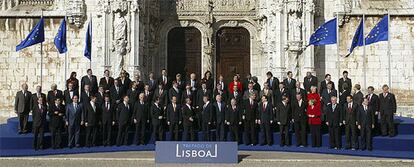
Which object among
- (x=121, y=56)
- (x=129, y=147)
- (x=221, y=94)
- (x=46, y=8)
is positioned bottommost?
(x=129, y=147)

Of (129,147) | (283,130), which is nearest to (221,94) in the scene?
Result: (283,130)

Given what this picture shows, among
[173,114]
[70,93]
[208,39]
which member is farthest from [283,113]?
[208,39]

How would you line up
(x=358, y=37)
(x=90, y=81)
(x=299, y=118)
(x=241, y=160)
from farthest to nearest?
1. (x=358, y=37)
2. (x=90, y=81)
3. (x=299, y=118)
4. (x=241, y=160)

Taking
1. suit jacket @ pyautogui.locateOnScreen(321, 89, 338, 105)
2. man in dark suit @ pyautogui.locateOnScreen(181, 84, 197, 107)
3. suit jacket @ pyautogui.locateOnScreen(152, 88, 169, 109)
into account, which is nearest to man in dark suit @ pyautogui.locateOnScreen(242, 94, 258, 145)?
man in dark suit @ pyautogui.locateOnScreen(181, 84, 197, 107)

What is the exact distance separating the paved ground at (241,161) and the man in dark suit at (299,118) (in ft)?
4.15

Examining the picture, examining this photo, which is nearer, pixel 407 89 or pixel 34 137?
pixel 34 137

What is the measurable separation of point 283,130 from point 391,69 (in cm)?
791

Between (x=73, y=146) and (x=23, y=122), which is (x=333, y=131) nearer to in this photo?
(x=73, y=146)

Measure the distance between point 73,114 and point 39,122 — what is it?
91 centimetres

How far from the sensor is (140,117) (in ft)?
48.3

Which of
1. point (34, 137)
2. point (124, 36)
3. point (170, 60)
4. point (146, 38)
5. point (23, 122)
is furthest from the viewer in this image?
point (170, 60)

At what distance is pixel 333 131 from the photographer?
47.5 ft

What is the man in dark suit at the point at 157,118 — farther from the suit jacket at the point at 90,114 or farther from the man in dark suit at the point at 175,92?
the suit jacket at the point at 90,114

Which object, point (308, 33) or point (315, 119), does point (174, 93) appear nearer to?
point (315, 119)
